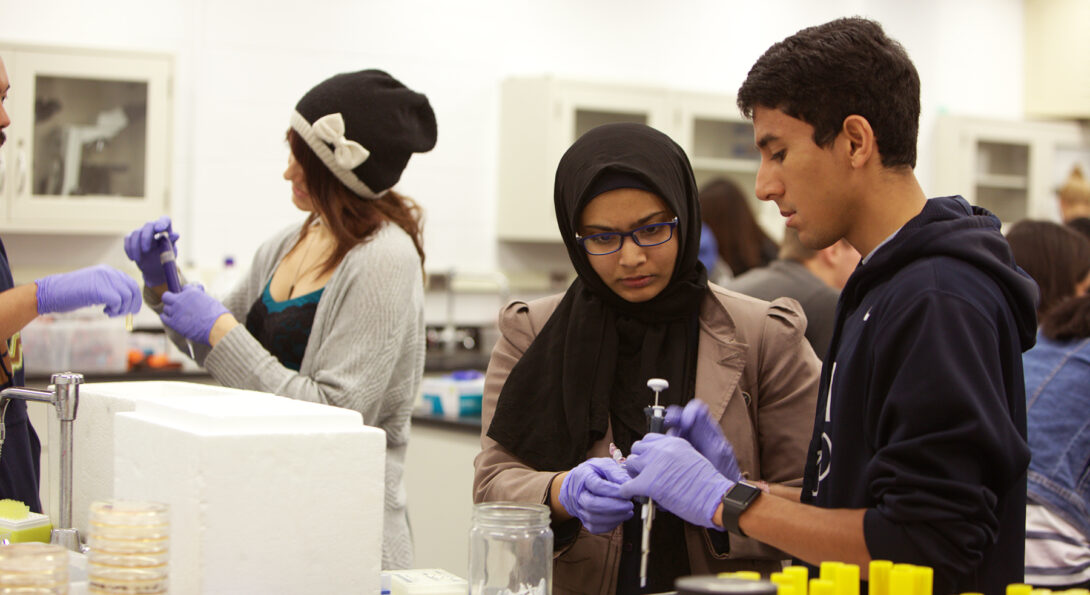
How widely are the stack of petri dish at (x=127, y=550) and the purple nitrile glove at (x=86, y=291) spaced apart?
2.90ft

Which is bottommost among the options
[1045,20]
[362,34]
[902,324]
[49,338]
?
[49,338]

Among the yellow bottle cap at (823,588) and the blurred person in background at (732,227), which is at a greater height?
the blurred person in background at (732,227)

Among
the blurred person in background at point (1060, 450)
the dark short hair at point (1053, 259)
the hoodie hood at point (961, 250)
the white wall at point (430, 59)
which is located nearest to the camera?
the hoodie hood at point (961, 250)

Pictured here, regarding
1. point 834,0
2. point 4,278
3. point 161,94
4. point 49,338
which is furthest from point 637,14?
point 4,278

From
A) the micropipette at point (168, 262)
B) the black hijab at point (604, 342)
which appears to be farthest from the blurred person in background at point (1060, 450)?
the micropipette at point (168, 262)

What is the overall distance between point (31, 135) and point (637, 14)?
3.03m

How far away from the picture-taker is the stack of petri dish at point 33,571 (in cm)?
108

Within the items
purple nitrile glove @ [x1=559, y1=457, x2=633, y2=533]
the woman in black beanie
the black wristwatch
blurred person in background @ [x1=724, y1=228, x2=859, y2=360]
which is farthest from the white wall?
the black wristwatch

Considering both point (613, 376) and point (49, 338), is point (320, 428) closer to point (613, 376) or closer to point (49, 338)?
point (613, 376)

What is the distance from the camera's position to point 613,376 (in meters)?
1.73

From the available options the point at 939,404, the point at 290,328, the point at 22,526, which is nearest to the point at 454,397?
the point at 290,328

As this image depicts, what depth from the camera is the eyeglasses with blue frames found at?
1.72 m

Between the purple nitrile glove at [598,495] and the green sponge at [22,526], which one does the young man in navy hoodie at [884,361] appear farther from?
the green sponge at [22,526]

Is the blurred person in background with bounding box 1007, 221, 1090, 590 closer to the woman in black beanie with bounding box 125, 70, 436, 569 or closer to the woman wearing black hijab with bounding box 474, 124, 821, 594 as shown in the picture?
the woman wearing black hijab with bounding box 474, 124, 821, 594
